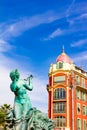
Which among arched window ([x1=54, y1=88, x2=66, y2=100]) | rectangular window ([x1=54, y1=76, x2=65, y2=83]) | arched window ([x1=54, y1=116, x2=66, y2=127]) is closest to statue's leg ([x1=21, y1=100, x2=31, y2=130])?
arched window ([x1=54, y1=116, x2=66, y2=127])

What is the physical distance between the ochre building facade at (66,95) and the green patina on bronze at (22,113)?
4045 centimetres

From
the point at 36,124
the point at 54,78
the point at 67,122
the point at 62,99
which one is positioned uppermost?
the point at 54,78

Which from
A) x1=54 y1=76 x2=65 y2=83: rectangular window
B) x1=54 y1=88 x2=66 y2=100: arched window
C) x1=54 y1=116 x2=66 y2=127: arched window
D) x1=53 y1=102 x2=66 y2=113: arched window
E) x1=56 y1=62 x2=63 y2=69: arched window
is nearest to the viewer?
x1=54 y1=116 x2=66 y2=127: arched window

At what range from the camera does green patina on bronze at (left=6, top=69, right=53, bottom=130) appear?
16422mm

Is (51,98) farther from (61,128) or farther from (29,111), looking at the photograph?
(29,111)

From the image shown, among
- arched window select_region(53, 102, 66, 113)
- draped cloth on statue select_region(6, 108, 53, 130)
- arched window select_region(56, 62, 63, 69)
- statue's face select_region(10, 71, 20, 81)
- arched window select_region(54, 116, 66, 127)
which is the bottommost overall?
draped cloth on statue select_region(6, 108, 53, 130)

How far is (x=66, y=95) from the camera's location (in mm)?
58281

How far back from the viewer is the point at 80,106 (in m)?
60.6

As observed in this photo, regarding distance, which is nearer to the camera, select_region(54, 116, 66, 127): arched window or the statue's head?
the statue's head

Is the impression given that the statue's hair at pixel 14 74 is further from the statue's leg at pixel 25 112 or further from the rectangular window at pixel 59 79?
the rectangular window at pixel 59 79

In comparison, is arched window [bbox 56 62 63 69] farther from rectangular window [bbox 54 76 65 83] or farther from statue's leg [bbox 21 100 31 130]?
statue's leg [bbox 21 100 31 130]

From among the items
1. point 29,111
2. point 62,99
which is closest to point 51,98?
point 62,99

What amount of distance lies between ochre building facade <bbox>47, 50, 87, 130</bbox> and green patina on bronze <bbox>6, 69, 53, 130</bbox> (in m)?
40.5

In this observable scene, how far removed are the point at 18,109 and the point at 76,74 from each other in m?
44.7
